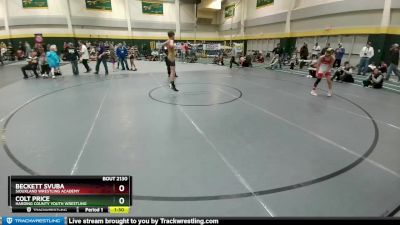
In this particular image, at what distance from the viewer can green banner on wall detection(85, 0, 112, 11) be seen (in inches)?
1082

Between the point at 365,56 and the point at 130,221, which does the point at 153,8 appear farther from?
the point at 130,221

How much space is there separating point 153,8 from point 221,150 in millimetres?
31949

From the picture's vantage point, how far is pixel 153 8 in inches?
1247

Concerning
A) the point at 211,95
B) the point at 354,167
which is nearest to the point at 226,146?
the point at 354,167

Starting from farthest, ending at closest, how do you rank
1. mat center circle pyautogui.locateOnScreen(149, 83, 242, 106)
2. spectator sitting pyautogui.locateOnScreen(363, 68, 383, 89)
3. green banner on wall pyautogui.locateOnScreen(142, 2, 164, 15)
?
green banner on wall pyautogui.locateOnScreen(142, 2, 164, 15), spectator sitting pyautogui.locateOnScreen(363, 68, 383, 89), mat center circle pyautogui.locateOnScreen(149, 83, 242, 106)

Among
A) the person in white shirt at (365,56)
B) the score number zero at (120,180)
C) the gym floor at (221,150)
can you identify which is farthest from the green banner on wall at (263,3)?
the score number zero at (120,180)

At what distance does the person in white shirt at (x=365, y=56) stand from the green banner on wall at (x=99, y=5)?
27355mm

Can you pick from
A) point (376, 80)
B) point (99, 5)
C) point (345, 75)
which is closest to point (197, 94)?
point (376, 80)

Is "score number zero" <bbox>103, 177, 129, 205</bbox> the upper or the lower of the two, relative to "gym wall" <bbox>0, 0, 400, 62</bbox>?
lower

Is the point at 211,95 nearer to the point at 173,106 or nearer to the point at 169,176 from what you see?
the point at 173,106

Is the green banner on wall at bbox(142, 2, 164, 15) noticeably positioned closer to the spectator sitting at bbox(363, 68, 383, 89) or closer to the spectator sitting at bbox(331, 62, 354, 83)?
the spectator sitting at bbox(331, 62, 354, 83)

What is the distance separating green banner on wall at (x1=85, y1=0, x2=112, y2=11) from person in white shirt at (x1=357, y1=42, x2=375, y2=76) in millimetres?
27355

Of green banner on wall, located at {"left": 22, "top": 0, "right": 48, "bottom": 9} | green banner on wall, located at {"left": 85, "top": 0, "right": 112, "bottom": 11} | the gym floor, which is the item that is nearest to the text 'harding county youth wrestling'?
the gym floor

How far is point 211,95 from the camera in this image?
8367 mm
